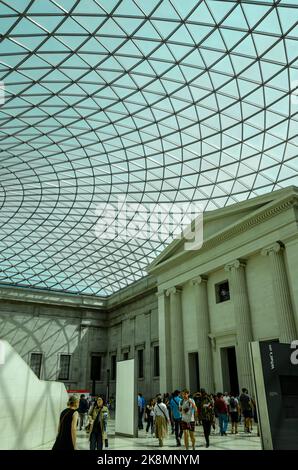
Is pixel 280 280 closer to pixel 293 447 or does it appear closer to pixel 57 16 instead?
pixel 293 447

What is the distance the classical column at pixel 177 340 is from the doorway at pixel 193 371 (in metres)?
0.77

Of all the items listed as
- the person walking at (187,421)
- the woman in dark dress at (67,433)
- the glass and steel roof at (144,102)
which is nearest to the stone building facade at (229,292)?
the glass and steel roof at (144,102)

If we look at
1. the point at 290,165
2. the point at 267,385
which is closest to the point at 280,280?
the point at 290,165

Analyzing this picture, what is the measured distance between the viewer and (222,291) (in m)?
36.7

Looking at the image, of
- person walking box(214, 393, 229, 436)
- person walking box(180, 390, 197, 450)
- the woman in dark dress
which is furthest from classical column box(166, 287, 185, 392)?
the woman in dark dress

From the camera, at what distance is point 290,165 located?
3638 centimetres

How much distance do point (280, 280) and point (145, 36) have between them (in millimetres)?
20062

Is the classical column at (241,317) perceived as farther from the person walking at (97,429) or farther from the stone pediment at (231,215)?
the person walking at (97,429)

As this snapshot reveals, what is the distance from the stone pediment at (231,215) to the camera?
2980 centimetres

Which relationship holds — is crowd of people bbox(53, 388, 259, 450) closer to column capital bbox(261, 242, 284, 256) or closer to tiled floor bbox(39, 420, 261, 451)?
tiled floor bbox(39, 420, 261, 451)

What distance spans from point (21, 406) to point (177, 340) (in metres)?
28.1

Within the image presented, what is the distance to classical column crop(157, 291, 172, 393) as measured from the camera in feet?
128

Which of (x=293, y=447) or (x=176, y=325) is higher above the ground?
(x=176, y=325)

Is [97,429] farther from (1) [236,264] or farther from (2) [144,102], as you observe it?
(2) [144,102]
